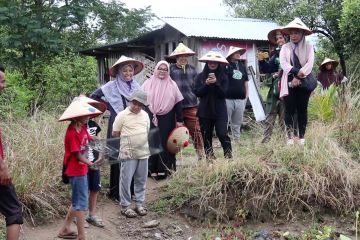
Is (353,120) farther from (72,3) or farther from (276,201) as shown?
(72,3)

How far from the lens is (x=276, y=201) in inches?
212

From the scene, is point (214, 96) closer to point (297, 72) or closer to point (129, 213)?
point (297, 72)

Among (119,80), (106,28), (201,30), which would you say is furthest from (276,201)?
(106,28)

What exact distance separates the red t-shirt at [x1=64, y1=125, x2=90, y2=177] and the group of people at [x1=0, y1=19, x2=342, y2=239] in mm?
14

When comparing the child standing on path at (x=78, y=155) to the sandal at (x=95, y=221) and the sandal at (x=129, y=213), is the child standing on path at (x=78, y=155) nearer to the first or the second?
the sandal at (x=95, y=221)

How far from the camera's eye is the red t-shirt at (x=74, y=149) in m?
4.23

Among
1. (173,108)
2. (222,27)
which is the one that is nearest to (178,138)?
(173,108)

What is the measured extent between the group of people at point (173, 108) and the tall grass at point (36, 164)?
1.36 feet

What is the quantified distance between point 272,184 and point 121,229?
1.74 m

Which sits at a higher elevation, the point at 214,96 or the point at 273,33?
the point at 273,33

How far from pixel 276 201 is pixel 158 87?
80.8 inches

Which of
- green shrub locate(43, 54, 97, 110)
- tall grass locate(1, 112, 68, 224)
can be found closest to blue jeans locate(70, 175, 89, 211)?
tall grass locate(1, 112, 68, 224)

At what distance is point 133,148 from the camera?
5148 mm

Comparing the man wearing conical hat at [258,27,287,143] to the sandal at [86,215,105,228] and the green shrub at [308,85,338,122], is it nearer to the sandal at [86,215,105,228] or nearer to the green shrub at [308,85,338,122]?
the green shrub at [308,85,338,122]
